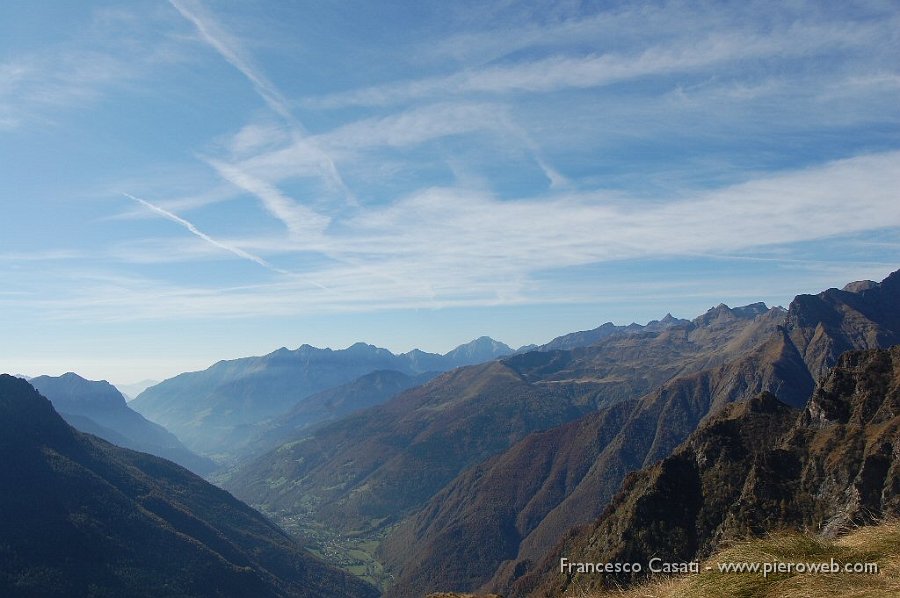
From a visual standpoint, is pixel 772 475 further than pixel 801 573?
Yes

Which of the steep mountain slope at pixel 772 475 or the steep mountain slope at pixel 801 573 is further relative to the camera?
the steep mountain slope at pixel 772 475

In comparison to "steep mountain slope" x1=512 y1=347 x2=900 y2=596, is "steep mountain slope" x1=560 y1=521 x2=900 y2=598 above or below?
above

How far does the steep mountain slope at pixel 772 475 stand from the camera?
96500 mm

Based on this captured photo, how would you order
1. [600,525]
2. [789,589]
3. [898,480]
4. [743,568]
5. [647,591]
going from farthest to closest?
[600,525] < [898,480] < [647,591] < [743,568] < [789,589]

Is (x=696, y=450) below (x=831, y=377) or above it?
below

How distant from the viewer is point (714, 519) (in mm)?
109000

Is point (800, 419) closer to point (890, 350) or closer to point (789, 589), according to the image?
point (890, 350)

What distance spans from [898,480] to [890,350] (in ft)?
138

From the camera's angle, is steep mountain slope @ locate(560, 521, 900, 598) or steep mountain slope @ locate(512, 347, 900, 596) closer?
steep mountain slope @ locate(560, 521, 900, 598)

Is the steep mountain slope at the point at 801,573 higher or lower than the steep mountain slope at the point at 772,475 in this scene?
higher

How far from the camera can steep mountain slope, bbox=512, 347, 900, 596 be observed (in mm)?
96500

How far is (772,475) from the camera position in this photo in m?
108

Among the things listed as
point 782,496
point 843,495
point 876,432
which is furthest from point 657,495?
point 876,432

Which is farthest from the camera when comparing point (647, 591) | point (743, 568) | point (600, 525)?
point (600, 525)
